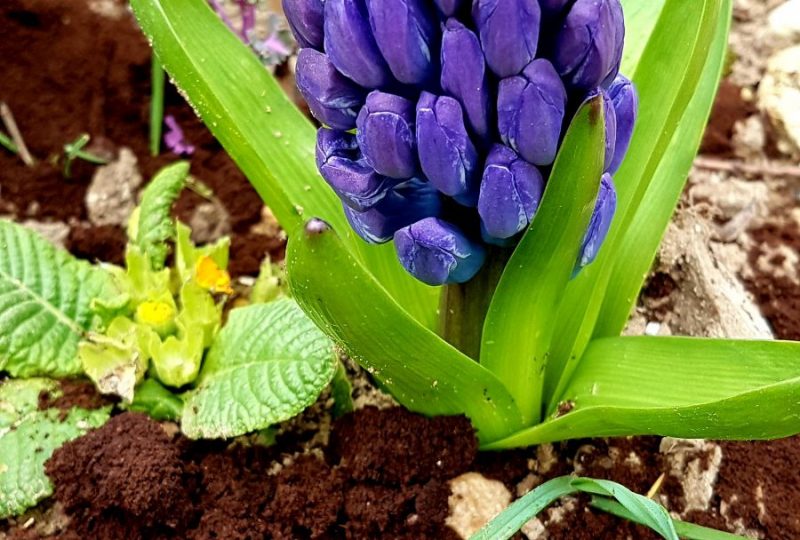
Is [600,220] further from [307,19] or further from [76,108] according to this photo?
[76,108]

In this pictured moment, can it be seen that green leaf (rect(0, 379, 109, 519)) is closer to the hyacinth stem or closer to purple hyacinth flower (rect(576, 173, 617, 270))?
the hyacinth stem

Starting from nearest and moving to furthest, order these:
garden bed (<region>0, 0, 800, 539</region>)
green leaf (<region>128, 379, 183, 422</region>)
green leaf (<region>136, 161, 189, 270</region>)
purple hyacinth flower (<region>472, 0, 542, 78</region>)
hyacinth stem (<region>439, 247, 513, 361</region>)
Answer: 1. purple hyacinth flower (<region>472, 0, 542, 78</region>)
2. hyacinth stem (<region>439, 247, 513, 361</region>)
3. garden bed (<region>0, 0, 800, 539</region>)
4. green leaf (<region>128, 379, 183, 422</region>)
5. green leaf (<region>136, 161, 189, 270</region>)

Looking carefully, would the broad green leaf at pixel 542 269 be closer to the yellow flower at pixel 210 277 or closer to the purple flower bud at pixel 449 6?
the purple flower bud at pixel 449 6

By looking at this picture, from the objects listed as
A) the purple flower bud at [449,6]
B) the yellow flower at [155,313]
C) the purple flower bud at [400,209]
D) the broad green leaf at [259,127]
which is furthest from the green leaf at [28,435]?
the purple flower bud at [449,6]

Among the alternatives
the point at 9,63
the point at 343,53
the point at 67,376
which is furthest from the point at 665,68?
the point at 9,63

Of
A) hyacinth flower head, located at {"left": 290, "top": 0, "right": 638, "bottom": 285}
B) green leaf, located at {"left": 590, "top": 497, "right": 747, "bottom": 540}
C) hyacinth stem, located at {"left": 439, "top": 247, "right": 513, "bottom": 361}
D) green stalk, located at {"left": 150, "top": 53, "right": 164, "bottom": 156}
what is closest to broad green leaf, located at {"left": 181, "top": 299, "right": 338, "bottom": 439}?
hyacinth stem, located at {"left": 439, "top": 247, "right": 513, "bottom": 361}
